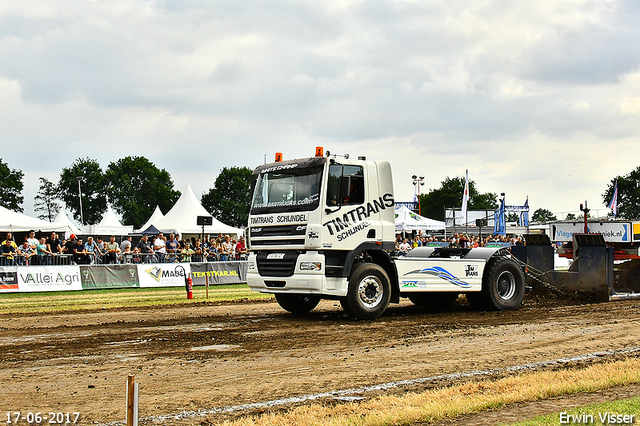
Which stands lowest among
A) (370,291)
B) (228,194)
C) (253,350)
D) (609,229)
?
(253,350)

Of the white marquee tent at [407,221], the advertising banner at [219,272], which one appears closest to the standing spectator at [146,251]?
the advertising banner at [219,272]

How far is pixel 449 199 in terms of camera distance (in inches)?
5374

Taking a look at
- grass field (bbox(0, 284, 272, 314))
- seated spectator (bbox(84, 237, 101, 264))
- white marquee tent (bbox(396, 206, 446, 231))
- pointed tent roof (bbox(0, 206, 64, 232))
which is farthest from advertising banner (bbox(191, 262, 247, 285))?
white marquee tent (bbox(396, 206, 446, 231))

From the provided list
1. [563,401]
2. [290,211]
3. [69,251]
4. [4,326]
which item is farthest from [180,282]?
[563,401]

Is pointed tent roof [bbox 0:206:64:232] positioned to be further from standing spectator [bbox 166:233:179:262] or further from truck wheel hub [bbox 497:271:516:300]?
truck wheel hub [bbox 497:271:516:300]

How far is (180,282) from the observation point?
23750mm

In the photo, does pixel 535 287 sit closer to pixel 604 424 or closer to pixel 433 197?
pixel 604 424

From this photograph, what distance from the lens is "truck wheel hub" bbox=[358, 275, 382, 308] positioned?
11.7 meters

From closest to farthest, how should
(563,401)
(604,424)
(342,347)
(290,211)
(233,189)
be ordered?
1. (604,424)
2. (563,401)
3. (342,347)
4. (290,211)
5. (233,189)

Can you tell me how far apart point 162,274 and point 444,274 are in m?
13.5

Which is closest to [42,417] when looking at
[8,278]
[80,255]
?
[8,278]

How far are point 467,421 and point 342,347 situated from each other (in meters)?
3.80

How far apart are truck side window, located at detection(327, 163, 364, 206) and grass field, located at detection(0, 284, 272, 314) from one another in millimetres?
7374

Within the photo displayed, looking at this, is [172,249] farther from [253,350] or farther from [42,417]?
[42,417]
